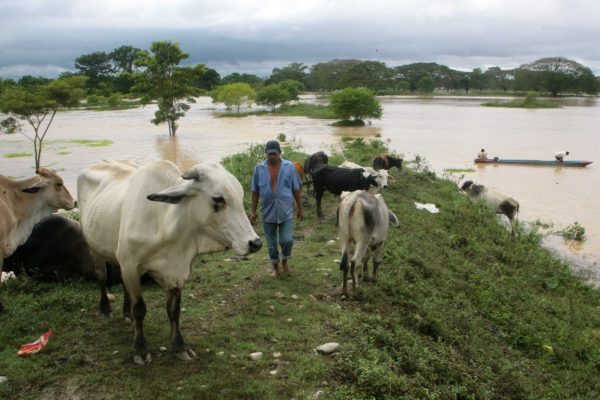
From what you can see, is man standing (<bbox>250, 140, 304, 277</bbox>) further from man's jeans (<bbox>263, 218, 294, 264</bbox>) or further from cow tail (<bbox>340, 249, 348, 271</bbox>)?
cow tail (<bbox>340, 249, 348, 271</bbox>)

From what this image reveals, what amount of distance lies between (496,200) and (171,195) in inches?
423

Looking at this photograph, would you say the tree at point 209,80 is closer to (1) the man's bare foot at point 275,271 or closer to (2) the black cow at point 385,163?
(2) the black cow at point 385,163

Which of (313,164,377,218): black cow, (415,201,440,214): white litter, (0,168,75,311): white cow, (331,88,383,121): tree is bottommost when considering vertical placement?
(415,201,440,214): white litter

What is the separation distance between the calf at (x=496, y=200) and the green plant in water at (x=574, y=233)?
58.8 inches

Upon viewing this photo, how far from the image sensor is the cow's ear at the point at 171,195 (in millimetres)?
3400

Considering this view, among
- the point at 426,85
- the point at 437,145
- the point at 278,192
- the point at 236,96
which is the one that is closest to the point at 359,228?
the point at 278,192

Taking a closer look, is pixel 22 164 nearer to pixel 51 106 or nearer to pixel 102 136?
pixel 51 106

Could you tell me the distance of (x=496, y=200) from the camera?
489 inches

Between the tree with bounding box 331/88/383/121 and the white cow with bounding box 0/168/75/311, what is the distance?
1451 inches

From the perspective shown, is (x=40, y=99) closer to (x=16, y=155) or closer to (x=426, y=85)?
(x=16, y=155)

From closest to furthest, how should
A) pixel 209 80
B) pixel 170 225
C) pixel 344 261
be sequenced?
1. pixel 170 225
2. pixel 344 261
3. pixel 209 80

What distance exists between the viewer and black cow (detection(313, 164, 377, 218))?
10.0m

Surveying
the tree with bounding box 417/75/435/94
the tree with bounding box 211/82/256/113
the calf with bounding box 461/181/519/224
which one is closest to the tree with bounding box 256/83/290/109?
the tree with bounding box 211/82/256/113

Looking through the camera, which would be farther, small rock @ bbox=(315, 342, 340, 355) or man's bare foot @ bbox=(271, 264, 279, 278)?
man's bare foot @ bbox=(271, 264, 279, 278)
